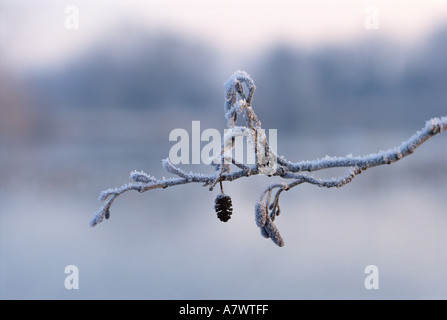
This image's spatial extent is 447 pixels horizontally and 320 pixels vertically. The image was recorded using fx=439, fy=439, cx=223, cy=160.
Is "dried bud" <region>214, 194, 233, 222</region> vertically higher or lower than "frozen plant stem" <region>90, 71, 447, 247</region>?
lower

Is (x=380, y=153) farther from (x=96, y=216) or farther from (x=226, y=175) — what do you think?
(x=96, y=216)

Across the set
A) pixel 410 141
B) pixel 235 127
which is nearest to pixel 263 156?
pixel 235 127

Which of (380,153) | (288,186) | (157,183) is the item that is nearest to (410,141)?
(380,153)

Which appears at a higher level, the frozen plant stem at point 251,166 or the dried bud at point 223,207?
the frozen plant stem at point 251,166

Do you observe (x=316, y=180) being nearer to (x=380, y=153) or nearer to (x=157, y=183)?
(x=380, y=153)

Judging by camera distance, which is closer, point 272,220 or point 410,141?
point 410,141

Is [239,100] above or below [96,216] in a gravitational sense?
above
